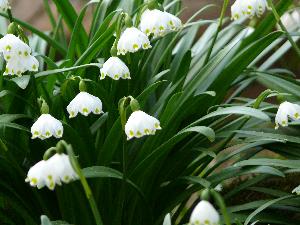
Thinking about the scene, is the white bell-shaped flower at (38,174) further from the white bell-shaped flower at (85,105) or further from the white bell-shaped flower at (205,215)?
→ the white bell-shaped flower at (85,105)

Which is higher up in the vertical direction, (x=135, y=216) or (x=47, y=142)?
(x=47, y=142)

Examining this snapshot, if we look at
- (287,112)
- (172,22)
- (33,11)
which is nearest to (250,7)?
(172,22)

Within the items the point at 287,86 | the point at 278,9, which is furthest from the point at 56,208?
the point at 278,9

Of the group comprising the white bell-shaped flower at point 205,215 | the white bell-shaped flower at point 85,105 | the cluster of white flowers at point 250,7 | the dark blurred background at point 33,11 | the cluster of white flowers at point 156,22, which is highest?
the dark blurred background at point 33,11

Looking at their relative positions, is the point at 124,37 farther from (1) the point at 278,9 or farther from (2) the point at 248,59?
(1) the point at 278,9

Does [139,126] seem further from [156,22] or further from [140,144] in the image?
[140,144]

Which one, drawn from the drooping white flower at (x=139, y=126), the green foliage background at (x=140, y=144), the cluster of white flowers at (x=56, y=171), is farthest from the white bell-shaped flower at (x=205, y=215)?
the green foliage background at (x=140, y=144)

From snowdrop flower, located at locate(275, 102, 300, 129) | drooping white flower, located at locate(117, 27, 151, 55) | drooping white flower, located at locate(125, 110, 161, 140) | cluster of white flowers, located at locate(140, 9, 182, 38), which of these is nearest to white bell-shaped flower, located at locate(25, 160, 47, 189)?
drooping white flower, located at locate(125, 110, 161, 140)

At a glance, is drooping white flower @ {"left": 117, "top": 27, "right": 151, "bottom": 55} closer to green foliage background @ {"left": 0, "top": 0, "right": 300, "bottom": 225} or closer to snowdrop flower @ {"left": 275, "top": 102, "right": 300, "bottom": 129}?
green foliage background @ {"left": 0, "top": 0, "right": 300, "bottom": 225}
